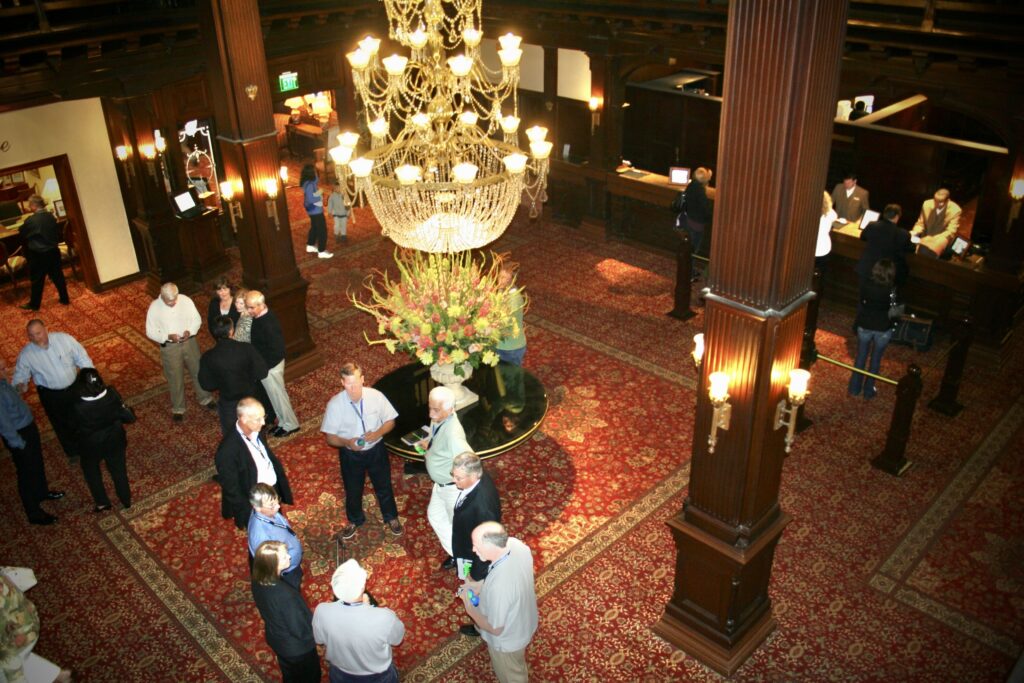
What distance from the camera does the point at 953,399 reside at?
27.2 feet

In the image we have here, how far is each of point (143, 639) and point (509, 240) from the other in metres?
8.01

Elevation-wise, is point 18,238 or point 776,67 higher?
point 776,67

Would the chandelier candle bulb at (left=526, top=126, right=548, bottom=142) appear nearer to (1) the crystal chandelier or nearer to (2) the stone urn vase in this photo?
(1) the crystal chandelier

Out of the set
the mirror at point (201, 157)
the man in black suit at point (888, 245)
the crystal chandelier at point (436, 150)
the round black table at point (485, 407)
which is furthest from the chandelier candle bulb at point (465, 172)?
the mirror at point (201, 157)

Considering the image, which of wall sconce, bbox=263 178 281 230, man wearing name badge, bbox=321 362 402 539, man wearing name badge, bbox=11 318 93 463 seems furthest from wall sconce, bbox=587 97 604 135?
man wearing name badge, bbox=11 318 93 463

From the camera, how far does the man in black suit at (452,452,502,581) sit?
5.24 metres

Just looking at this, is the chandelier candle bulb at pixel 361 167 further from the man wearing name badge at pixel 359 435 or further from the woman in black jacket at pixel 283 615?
the woman in black jacket at pixel 283 615

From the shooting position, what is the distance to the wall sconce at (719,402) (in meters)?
4.92

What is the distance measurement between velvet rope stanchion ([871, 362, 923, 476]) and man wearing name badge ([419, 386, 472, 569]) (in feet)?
12.3

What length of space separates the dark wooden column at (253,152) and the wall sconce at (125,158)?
3203mm

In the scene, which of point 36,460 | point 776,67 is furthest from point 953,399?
point 36,460

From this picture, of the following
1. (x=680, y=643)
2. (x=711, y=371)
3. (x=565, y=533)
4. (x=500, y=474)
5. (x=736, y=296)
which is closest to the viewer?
(x=736, y=296)

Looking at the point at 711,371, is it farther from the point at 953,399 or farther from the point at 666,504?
the point at 953,399

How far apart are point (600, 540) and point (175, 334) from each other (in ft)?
14.6
